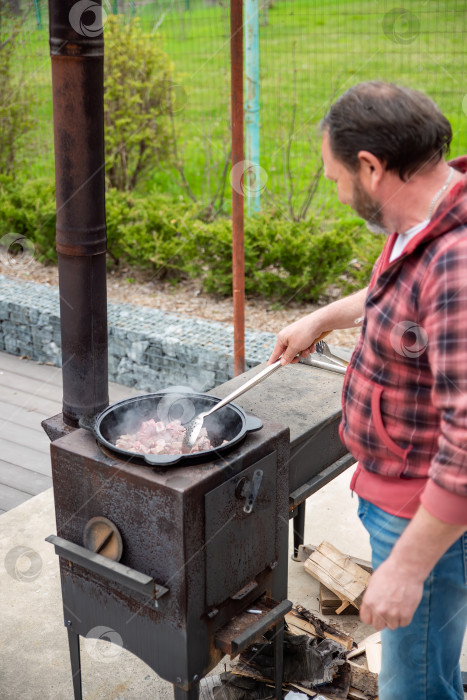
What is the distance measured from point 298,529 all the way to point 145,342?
6.71 feet

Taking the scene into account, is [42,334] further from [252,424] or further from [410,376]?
[410,376]

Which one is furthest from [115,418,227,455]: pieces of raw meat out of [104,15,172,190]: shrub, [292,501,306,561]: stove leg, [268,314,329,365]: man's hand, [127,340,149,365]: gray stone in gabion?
[104,15,172,190]: shrub

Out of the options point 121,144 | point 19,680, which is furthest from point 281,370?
point 121,144

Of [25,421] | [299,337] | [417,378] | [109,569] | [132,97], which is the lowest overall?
[25,421]

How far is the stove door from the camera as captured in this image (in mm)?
2133

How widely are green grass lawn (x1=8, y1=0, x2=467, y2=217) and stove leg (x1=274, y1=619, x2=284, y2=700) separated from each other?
16.2 feet

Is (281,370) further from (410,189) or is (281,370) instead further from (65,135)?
(410,189)

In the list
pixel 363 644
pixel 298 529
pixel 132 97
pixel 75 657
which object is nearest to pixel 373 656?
pixel 363 644

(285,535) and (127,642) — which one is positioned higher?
(285,535)

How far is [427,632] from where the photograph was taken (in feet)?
5.90

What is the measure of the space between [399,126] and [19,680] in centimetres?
229

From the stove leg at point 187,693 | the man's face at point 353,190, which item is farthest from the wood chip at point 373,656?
the man's face at point 353,190

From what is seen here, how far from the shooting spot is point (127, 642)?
7.59 ft

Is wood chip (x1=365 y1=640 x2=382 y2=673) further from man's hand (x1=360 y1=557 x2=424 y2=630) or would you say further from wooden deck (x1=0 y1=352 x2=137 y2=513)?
wooden deck (x1=0 y1=352 x2=137 y2=513)
